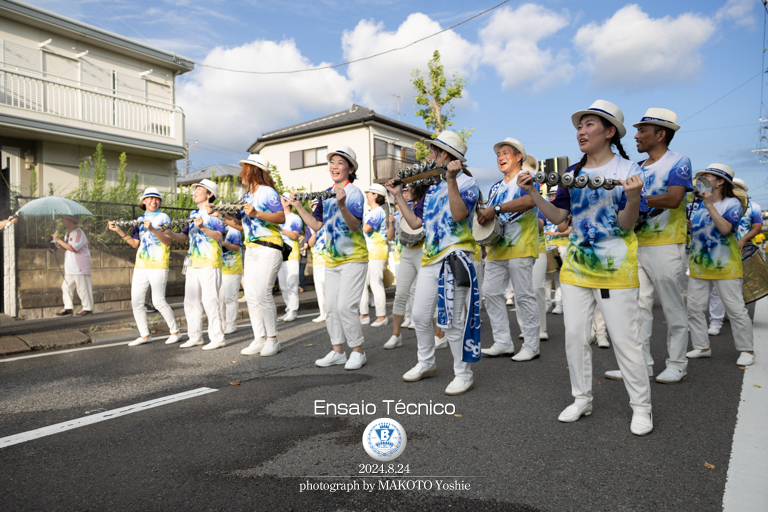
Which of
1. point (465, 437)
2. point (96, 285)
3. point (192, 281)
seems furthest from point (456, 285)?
point (96, 285)

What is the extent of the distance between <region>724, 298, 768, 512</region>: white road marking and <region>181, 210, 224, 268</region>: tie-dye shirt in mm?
6055

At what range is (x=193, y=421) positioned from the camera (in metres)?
3.80

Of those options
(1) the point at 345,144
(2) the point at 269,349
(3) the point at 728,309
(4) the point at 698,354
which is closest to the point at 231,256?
(2) the point at 269,349

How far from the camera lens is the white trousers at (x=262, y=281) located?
20.1ft

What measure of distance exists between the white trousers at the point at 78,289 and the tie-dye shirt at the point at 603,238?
1005 cm

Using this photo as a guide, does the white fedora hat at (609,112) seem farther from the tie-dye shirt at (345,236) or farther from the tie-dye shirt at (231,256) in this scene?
the tie-dye shirt at (231,256)

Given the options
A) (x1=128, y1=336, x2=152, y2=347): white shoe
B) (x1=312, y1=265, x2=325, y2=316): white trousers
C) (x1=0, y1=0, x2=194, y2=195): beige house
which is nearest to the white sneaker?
(x1=128, y1=336, x2=152, y2=347): white shoe

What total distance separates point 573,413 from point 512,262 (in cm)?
247

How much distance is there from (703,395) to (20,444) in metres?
5.28

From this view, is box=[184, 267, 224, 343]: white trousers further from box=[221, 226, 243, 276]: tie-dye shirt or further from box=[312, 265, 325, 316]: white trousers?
box=[312, 265, 325, 316]: white trousers

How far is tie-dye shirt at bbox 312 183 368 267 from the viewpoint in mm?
5430

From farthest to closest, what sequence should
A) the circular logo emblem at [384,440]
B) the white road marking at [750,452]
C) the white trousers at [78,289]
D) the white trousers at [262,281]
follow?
the white trousers at [78,289], the white trousers at [262,281], the circular logo emblem at [384,440], the white road marking at [750,452]

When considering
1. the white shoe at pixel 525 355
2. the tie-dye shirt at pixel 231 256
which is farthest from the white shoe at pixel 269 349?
the white shoe at pixel 525 355

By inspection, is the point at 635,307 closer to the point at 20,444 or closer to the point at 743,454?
the point at 743,454
